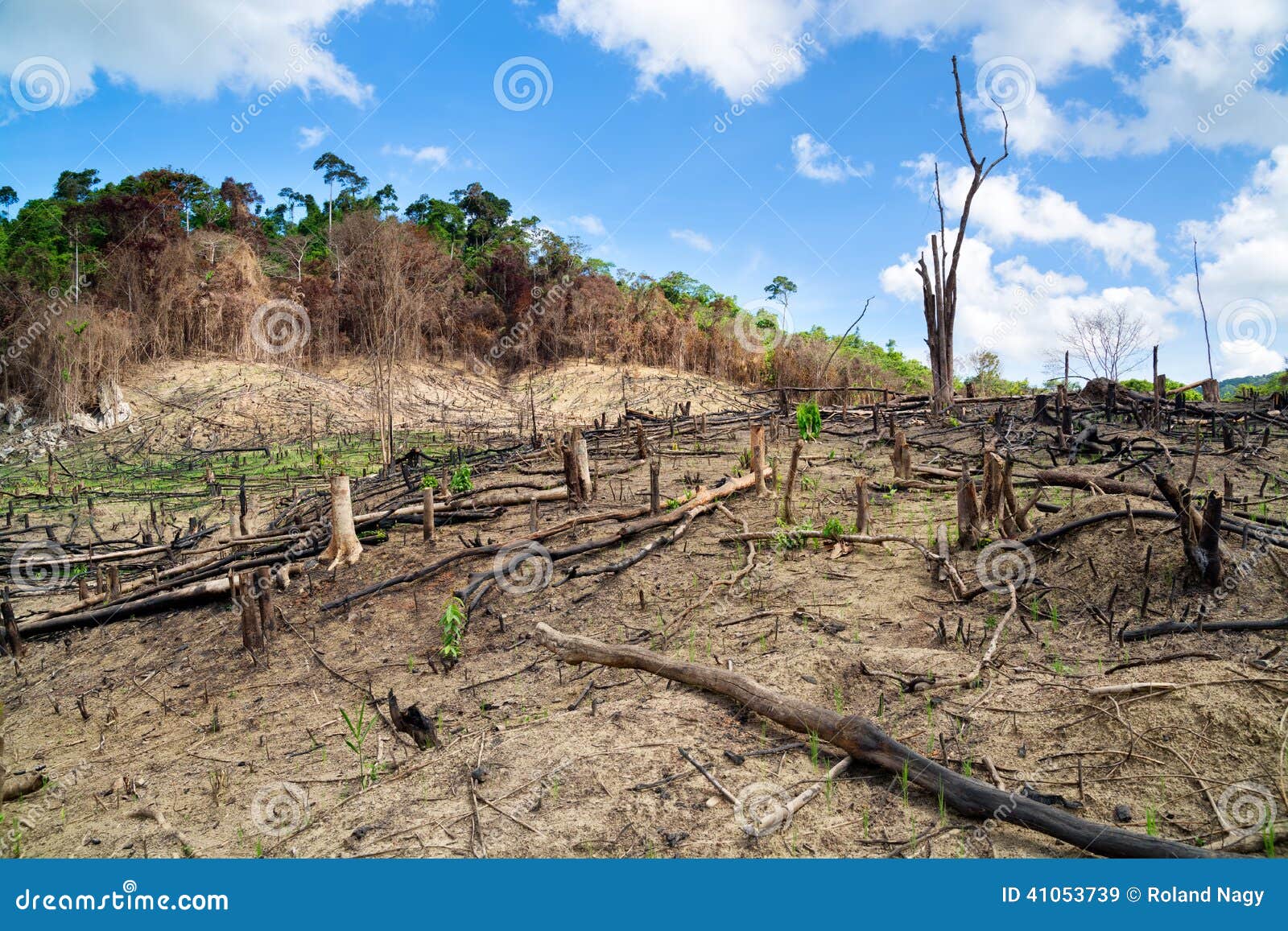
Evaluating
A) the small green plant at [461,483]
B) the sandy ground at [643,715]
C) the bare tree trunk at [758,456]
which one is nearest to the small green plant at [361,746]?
the sandy ground at [643,715]

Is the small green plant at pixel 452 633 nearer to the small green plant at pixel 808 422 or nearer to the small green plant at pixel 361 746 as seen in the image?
the small green plant at pixel 361 746

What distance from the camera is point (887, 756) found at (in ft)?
11.3

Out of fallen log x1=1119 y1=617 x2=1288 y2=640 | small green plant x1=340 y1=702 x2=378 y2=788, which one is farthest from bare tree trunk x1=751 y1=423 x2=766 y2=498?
small green plant x1=340 y1=702 x2=378 y2=788

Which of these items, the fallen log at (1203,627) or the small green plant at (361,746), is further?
the fallen log at (1203,627)

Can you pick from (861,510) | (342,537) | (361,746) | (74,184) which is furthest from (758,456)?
(74,184)

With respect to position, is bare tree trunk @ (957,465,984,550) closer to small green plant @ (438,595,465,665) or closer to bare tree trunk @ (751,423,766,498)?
bare tree trunk @ (751,423,766,498)

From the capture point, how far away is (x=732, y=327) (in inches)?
1378

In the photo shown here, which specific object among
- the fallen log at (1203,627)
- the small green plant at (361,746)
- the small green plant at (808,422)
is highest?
the small green plant at (808,422)

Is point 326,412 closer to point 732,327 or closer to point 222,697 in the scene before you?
point 732,327

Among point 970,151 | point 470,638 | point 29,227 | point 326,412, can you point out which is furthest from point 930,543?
point 29,227

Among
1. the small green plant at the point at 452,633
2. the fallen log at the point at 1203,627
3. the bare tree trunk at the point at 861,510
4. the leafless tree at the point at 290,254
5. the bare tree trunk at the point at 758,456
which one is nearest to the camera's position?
the fallen log at the point at 1203,627

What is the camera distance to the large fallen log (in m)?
2.81

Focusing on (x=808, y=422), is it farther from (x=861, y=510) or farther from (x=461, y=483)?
(x=461, y=483)

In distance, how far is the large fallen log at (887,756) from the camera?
2809 mm
